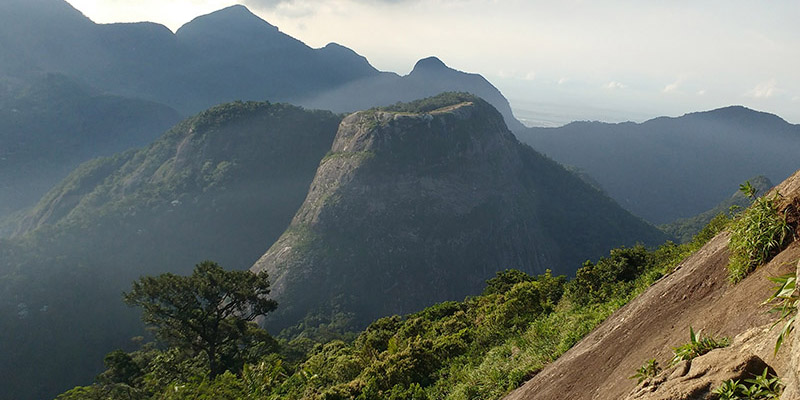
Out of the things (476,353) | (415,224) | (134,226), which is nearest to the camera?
(476,353)

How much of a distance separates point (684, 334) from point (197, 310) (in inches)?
1242

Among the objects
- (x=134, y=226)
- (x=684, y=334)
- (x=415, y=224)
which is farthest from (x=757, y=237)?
(x=134, y=226)

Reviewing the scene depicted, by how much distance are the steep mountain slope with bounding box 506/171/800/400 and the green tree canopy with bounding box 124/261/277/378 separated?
93.2ft

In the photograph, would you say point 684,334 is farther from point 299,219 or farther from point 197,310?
point 299,219

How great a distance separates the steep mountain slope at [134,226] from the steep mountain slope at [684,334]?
3401 inches

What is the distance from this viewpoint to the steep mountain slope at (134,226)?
239 feet

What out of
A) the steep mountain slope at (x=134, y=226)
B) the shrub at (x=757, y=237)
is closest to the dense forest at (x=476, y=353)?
the shrub at (x=757, y=237)

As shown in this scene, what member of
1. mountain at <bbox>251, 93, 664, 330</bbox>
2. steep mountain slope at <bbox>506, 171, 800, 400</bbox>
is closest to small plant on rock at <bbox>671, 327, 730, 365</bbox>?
steep mountain slope at <bbox>506, 171, 800, 400</bbox>

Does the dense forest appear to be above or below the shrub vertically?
below

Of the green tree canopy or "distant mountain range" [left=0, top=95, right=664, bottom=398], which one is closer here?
the green tree canopy

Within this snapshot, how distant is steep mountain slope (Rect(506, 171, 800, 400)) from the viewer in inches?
167

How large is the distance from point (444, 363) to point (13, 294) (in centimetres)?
9714

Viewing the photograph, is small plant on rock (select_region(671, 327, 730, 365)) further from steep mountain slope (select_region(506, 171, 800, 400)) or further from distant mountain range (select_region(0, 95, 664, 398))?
distant mountain range (select_region(0, 95, 664, 398))

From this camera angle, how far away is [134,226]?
101 metres
